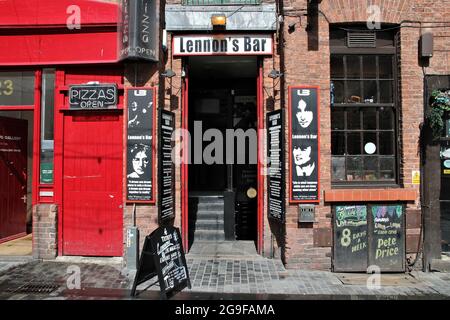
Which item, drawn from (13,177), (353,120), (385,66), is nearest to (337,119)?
(353,120)

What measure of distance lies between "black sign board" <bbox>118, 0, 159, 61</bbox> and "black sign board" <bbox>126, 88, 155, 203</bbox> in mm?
647

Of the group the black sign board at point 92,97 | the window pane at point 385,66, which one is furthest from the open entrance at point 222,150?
the window pane at point 385,66

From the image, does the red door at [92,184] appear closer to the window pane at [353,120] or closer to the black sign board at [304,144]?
the black sign board at [304,144]

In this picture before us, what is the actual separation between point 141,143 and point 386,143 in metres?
4.51

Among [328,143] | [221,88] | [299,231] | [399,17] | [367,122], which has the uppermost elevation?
[399,17]

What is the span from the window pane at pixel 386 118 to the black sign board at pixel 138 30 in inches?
170

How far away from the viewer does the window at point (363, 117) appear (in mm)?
6676

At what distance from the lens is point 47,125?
7164 mm

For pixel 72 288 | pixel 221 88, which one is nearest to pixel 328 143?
pixel 221 88

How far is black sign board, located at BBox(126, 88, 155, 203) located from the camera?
6551mm

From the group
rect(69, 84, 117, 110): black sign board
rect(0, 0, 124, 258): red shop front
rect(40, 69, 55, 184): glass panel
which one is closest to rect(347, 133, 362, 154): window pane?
rect(0, 0, 124, 258): red shop front

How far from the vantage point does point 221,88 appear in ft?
29.9
